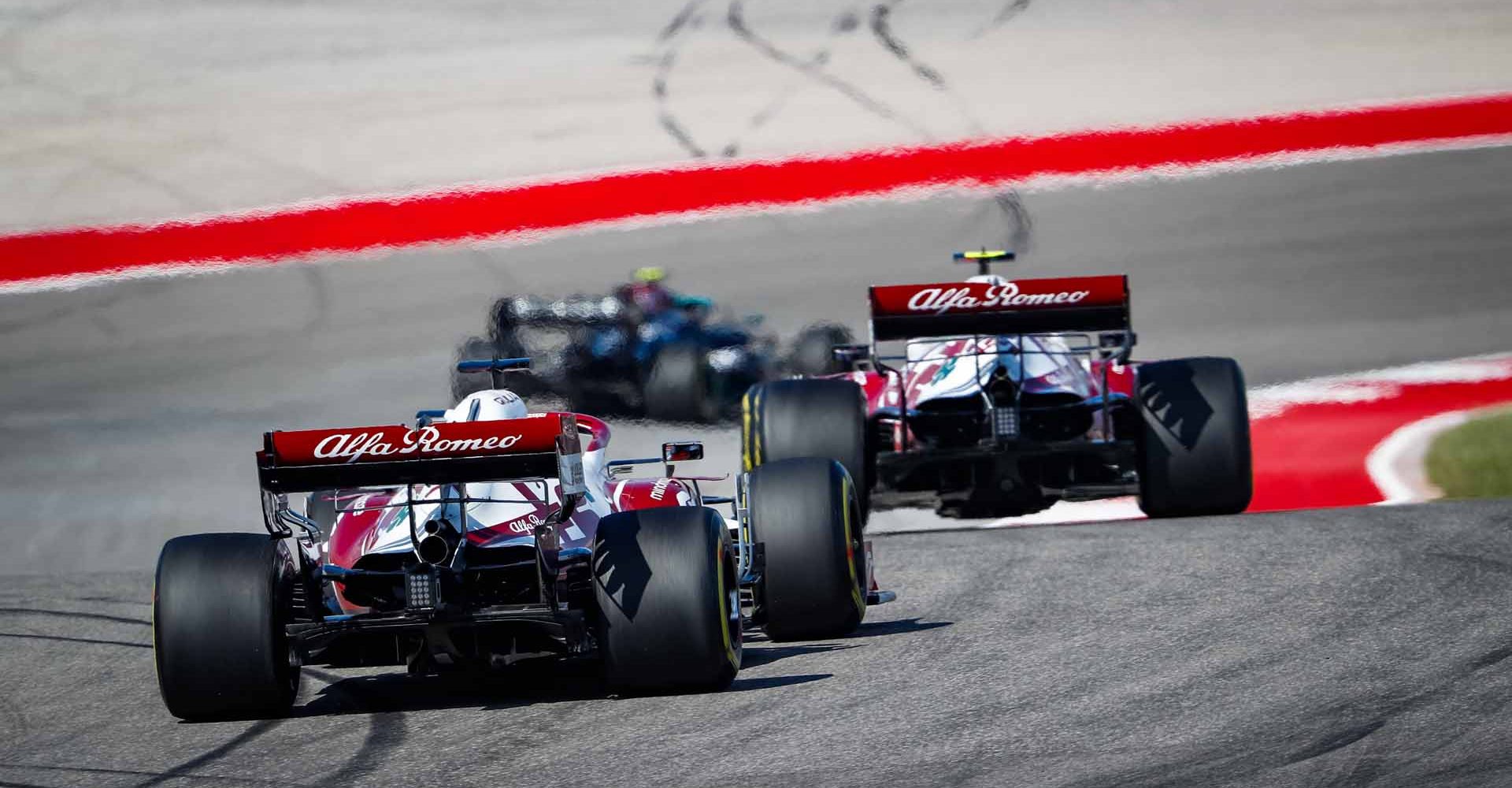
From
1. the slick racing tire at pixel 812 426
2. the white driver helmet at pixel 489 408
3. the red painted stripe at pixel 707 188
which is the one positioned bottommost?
the slick racing tire at pixel 812 426

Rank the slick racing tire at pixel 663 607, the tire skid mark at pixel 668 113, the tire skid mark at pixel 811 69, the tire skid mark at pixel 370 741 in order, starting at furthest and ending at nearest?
the tire skid mark at pixel 668 113
the tire skid mark at pixel 811 69
the slick racing tire at pixel 663 607
the tire skid mark at pixel 370 741

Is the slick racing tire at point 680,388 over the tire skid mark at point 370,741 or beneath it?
over

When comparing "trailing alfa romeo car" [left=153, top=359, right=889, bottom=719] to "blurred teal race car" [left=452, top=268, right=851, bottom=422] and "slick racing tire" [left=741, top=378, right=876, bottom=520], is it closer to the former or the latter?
"slick racing tire" [left=741, top=378, right=876, bottom=520]

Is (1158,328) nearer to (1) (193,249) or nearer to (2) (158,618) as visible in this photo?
(1) (193,249)

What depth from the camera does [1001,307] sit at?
1295 cm

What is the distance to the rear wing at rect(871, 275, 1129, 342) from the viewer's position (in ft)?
42.3

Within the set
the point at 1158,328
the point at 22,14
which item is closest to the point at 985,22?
the point at 1158,328

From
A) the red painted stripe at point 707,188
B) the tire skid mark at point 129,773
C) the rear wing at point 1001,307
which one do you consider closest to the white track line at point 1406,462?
the rear wing at point 1001,307

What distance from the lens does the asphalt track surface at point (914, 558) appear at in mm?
7582

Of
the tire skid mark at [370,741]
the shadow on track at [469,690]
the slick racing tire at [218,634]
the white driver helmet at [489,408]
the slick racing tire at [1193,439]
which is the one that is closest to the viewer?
the tire skid mark at [370,741]

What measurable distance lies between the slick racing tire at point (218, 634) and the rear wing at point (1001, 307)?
198 inches

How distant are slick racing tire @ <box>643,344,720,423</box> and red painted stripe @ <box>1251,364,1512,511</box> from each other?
15.7ft

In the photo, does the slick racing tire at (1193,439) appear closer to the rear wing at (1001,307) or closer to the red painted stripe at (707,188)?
the rear wing at (1001,307)

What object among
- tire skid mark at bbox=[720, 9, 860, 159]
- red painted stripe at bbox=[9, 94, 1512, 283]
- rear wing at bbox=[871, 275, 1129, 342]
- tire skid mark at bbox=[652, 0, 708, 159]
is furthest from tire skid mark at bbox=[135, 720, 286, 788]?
tire skid mark at bbox=[652, 0, 708, 159]
